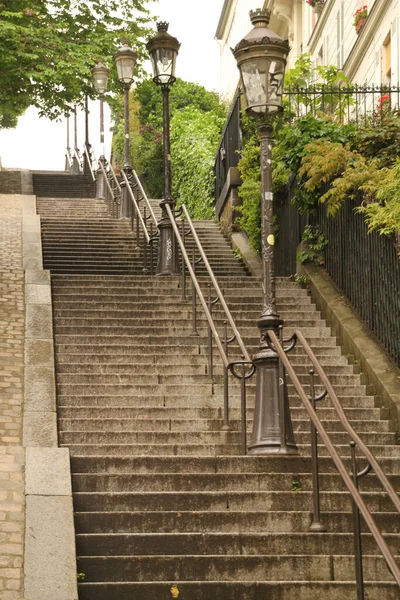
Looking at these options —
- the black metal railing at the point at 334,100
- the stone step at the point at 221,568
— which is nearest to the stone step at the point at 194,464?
the stone step at the point at 221,568

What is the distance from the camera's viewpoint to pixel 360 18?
2367 cm

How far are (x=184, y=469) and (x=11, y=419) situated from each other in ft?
7.02

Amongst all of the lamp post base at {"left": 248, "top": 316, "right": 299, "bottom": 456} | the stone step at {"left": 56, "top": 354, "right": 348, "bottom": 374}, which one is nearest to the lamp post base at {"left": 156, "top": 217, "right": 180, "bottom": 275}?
the stone step at {"left": 56, "top": 354, "right": 348, "bottom": 374}

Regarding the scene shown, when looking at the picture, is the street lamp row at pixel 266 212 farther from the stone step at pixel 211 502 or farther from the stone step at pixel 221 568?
the stone step at pixel 221 568

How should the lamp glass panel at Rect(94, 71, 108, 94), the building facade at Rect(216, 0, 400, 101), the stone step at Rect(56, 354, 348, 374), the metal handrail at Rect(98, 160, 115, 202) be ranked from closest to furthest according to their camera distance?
1. the stone step at Rect(56, 354, 348, 374)
2. the building facade at Rect(216, 0, 400, 101)
3. the lamp glass panel at Rect(94, 71, 108, 94)
4. the metal handrail at Rect(98, 160, 115, 202)

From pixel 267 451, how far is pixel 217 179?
1531 cm

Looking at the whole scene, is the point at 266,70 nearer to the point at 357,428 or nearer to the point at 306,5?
the point at 357,428

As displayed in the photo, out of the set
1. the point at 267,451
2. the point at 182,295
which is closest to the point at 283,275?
the point at 182,295

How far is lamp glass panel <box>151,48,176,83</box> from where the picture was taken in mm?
17094

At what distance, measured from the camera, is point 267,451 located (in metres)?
9.43

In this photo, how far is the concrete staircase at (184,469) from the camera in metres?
7.52

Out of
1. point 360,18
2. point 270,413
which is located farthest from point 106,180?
point 270,413

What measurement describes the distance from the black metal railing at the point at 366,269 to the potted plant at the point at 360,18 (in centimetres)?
927

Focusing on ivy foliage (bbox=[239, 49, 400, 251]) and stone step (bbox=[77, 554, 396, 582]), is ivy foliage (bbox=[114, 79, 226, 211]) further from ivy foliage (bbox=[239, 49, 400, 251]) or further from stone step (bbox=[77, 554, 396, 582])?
stone step (bbox=[77, 554, 396, 582])
